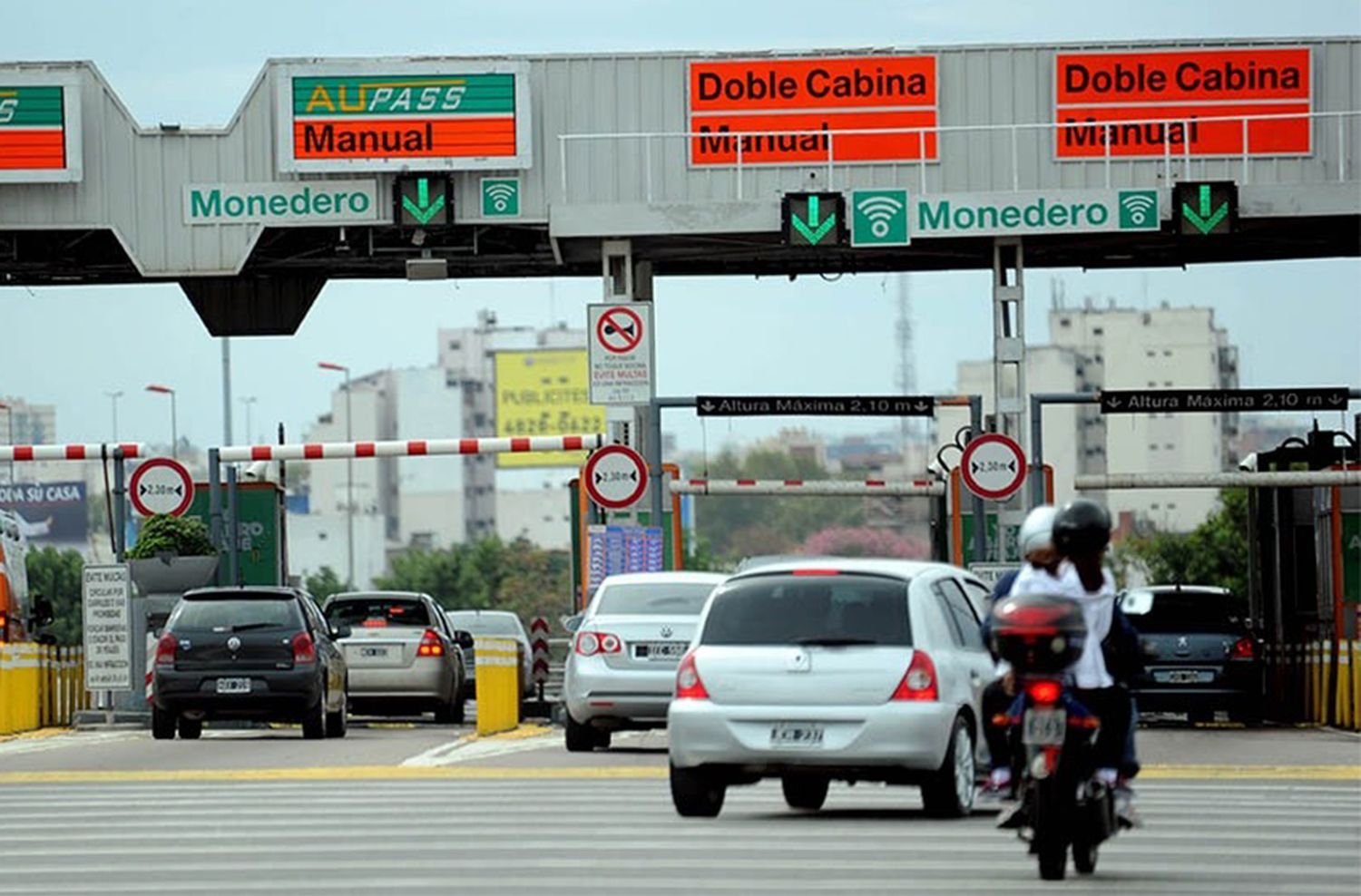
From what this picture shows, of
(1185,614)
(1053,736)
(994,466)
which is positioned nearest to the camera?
(1053,736)

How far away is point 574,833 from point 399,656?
20609 mm

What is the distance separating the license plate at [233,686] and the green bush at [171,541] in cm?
965

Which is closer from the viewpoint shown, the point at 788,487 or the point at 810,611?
the point at 810,611

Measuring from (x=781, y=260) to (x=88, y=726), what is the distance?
12.0m

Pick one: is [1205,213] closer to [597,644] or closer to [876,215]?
[876,215]

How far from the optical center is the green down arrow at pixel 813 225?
39.0 m

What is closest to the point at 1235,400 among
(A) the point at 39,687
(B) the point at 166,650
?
(B) the point at 166,650

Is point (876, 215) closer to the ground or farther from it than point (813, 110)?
closer to the ground

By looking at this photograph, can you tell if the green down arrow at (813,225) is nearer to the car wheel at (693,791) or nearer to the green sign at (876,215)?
the green sign at (876,215)

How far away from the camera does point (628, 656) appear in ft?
92.7

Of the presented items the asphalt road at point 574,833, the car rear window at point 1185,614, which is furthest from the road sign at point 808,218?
the asphalt road at point 574,833

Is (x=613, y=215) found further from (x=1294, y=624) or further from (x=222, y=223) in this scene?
(x=1294, y=624)

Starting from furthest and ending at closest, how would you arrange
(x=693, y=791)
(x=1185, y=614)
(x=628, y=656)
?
1. (x=1185, y=614)
2. (x=628, y=656)
3. (x=693, y=791)

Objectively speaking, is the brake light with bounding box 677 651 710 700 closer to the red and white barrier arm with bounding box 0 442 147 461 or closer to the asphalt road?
the asphalt road
